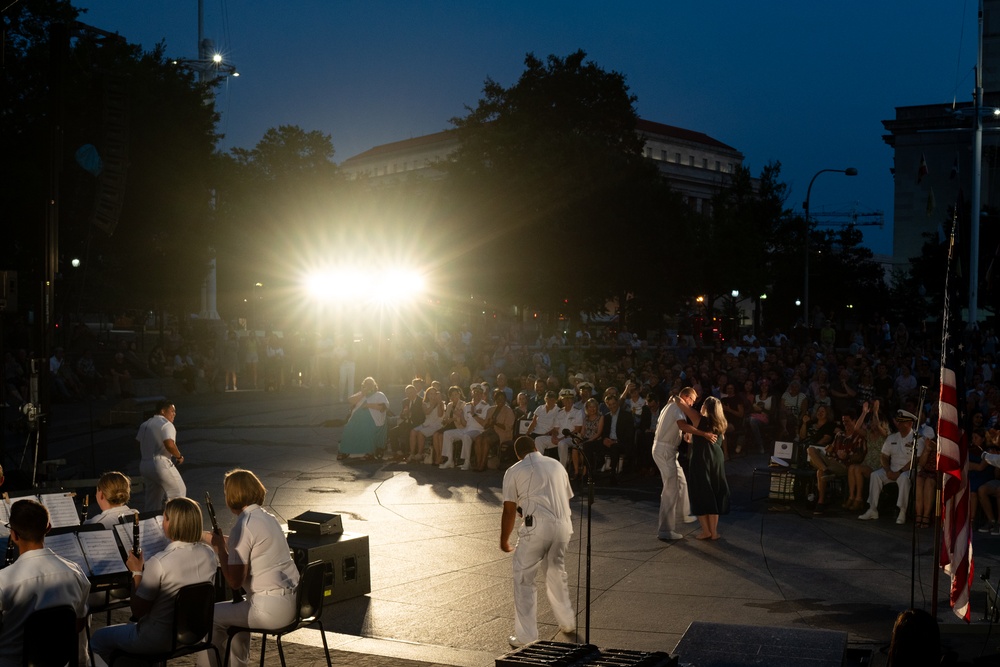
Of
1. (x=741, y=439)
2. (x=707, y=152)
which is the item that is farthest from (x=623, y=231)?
(x=707, y=152)

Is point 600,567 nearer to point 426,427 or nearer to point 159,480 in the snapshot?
point 159,480

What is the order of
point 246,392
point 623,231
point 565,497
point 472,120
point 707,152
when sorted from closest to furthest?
point 565,497
point 246,392
point 623,231
point 472,120
point 707,152

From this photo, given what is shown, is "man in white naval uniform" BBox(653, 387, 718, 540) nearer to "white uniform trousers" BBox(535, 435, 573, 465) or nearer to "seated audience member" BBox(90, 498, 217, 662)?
"white uniform trousers" BBox(535, 435, 573, 465)

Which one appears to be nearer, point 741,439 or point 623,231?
point 741,439

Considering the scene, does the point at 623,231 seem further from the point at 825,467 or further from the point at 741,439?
the point at 825,467

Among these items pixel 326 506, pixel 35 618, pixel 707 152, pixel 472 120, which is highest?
pixel 707 152

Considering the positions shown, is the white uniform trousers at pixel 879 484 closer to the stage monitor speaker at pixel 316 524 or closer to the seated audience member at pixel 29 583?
the stage monitor speaker at pixel 316 524

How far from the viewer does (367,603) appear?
9.88 metres

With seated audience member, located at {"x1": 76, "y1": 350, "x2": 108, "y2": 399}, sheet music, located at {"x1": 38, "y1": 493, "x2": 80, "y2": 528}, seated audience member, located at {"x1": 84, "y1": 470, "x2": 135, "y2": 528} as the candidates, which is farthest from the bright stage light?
seated audience member, located at {"x1": 84, "y1": 470, "x2": 135, "y2": 528}

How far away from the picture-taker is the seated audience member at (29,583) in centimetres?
597

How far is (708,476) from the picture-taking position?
1251 cm

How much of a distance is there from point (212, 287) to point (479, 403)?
104 ft

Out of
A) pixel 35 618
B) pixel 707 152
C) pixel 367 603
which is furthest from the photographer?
pixel 707 152

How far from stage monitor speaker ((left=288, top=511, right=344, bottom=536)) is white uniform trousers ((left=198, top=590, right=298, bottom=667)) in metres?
2.85
